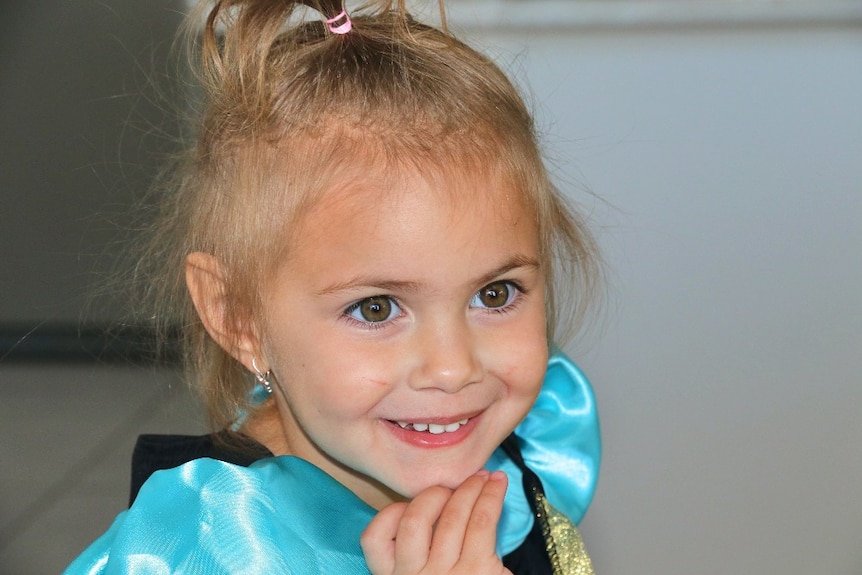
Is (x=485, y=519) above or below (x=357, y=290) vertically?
below

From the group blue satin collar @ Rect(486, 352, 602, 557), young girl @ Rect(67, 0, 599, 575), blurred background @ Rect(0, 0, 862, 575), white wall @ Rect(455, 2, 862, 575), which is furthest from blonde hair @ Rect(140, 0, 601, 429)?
white wall @ Rect(455, 2, 862, 575)

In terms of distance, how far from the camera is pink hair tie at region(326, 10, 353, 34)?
0.83 metres

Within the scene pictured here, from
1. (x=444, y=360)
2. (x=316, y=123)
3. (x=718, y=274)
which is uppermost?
(x=316, y=123)

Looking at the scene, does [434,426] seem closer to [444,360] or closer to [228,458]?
[444,360]

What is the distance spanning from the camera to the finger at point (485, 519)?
0.73 meters

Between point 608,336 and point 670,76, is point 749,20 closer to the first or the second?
point 670,76

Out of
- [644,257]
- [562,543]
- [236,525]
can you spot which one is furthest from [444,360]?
[644,257]

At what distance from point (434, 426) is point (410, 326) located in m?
0.07

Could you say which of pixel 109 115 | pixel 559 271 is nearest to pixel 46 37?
pixel 109 115

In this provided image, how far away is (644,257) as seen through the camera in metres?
1.76

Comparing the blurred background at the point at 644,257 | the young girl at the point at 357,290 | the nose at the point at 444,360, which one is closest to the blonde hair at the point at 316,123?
the young girl at the point at 357,290

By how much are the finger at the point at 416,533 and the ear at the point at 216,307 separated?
174mm

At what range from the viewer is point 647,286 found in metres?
1.73

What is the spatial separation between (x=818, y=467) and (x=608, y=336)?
33cm
